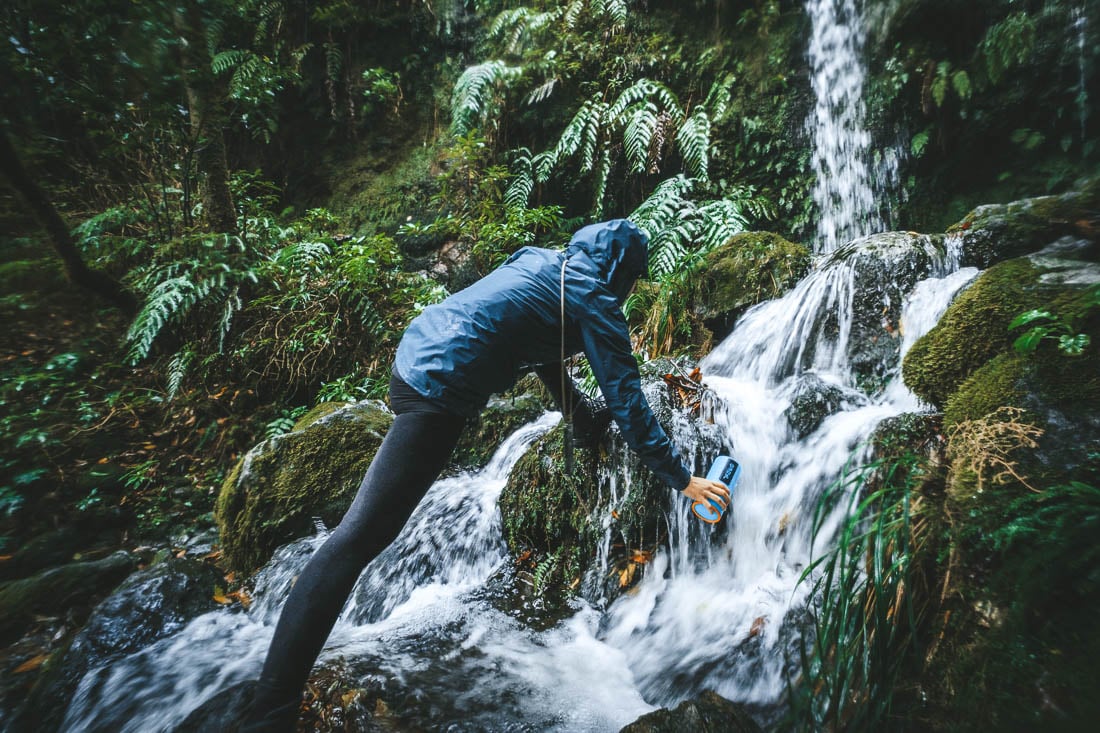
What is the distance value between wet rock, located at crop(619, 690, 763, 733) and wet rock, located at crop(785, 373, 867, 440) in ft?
6.01

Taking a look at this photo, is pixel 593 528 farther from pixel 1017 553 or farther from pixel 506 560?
pixel 1017 553

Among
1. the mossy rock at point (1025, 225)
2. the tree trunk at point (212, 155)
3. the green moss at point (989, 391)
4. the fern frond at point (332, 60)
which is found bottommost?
the green moss at point (989, 391)

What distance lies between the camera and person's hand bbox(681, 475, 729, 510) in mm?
2139

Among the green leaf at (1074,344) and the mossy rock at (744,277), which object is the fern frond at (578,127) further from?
the green leaf at (1074,344)

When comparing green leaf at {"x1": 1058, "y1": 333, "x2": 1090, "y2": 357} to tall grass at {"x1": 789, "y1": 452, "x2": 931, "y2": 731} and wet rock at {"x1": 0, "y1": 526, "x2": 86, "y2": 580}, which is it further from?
wet rock at {"x1": 0, "y1": 526, "x2": 86, "y2": 580}

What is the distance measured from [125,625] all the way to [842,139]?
28.3 feet

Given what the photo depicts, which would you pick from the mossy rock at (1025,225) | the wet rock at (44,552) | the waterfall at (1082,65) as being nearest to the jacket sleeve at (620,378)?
the mossy rock at (1025,225)

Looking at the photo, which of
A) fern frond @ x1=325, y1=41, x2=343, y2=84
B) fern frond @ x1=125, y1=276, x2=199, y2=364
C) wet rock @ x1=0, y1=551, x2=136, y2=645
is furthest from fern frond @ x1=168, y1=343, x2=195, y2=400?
fern frond @ x1=325, y1=41, x2=343, y2=84

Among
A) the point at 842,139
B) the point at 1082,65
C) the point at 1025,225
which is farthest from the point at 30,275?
the point at 1082,65

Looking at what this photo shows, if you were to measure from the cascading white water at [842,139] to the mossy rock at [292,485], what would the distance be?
625cm

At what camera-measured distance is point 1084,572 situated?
113 cm

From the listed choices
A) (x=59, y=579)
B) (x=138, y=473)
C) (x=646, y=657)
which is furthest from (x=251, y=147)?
(x=646, y=657)

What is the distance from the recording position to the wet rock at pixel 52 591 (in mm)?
2854

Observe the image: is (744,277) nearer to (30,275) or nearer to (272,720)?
(272,720)
